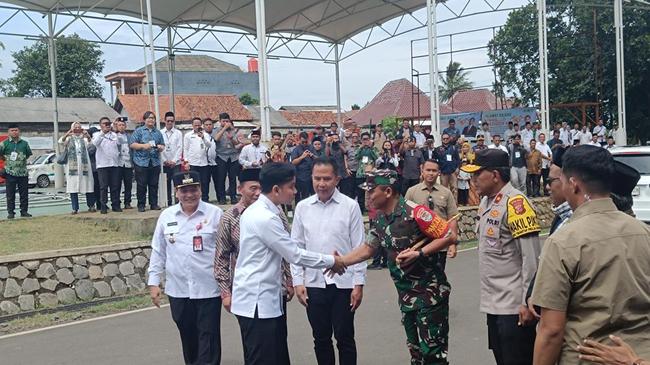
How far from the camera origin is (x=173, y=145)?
13.1 m

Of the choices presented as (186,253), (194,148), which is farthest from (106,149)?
(186,253)

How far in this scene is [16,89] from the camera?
58.7 meters

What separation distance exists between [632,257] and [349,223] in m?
2.71

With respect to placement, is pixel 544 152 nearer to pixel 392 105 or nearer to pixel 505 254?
pixel 505 254

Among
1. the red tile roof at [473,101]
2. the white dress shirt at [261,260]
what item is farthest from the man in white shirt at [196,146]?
the red tile roof at [473,101]

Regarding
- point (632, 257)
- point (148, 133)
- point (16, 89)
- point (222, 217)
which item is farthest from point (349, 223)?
point (16, 89)

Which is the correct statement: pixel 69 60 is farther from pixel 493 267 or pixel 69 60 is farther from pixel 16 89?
pixel 493 267

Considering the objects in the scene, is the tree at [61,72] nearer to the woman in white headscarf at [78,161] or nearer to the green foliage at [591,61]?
the green foliage at [591,61]

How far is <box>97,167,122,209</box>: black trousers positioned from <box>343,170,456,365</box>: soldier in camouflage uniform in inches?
352

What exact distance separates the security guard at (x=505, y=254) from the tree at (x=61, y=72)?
54.0m

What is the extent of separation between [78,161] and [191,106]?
38664 mm

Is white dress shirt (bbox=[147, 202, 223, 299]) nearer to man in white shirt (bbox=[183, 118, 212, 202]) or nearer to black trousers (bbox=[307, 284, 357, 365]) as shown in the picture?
black trousers (bbox=[307, 284, 357, 365])

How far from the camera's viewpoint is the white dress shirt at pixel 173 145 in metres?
13.1

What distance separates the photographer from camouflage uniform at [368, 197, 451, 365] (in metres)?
4.28
